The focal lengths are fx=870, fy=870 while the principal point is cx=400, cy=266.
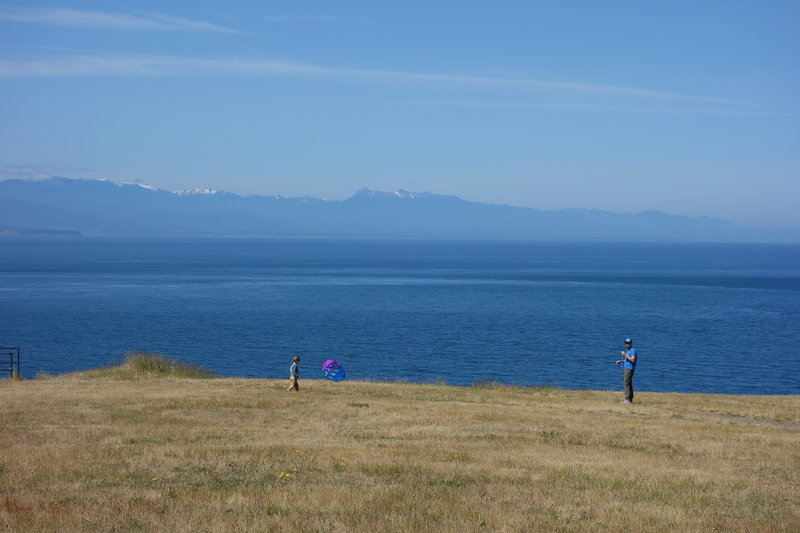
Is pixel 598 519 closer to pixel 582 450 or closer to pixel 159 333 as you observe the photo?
pixel 582 450

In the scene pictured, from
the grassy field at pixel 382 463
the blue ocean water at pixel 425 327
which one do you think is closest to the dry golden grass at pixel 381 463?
the grassy field at pixel 382 463

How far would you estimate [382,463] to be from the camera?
16.7m

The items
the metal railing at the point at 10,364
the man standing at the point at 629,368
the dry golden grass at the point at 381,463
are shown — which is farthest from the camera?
the metal railing at the point at 10,364

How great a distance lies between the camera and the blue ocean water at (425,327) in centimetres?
5822

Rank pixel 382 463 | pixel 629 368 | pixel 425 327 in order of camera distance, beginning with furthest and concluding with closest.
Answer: pixel 425 327
pixel 629 368
pixel 382 463

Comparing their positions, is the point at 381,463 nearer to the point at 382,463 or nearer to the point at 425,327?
the point at 382,463

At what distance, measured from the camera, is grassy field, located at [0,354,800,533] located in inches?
491

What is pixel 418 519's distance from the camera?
12.3 meters

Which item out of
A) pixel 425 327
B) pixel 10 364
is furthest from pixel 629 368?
pixel 425 327

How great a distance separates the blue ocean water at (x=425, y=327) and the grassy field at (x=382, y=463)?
1082 inches

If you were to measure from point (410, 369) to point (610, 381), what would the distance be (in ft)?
42.5

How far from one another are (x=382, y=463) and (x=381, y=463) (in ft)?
0.06

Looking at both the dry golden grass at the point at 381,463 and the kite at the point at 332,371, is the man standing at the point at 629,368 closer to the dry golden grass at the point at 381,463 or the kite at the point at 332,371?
the dry golden grass at the point at 381,463

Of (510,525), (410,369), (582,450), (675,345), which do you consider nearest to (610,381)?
(410,369)
